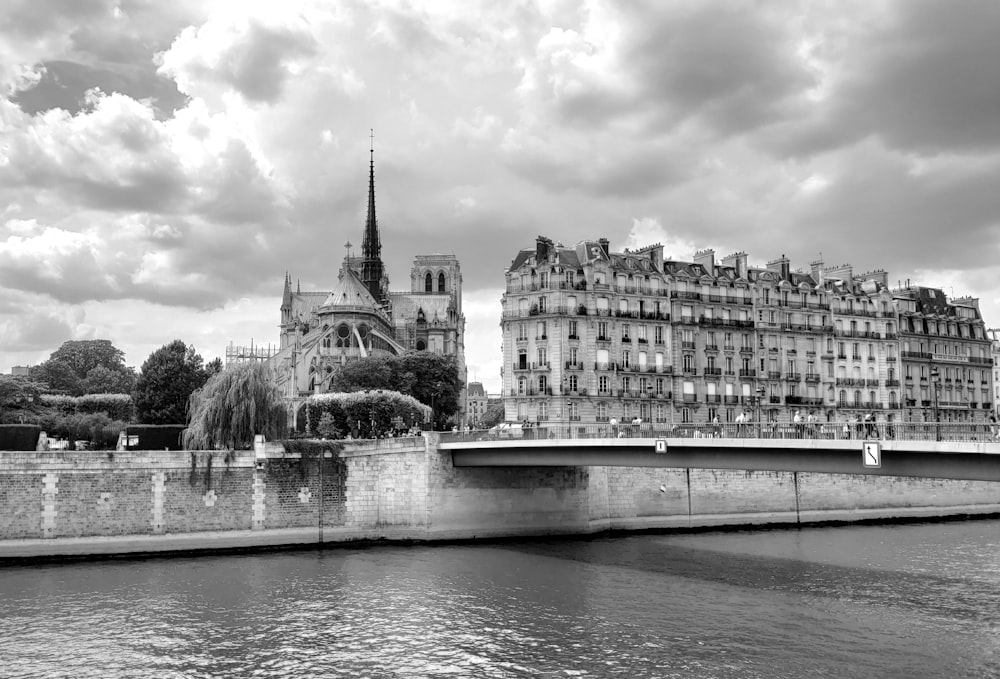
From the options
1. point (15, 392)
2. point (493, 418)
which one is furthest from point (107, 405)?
point (493, 418)

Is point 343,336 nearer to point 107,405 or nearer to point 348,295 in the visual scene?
point 348,295

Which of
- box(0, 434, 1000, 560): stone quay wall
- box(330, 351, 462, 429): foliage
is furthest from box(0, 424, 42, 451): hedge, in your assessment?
box(330, 351, 462, 429): foliage

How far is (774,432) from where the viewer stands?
33375mm

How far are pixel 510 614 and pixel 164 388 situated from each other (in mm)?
42831

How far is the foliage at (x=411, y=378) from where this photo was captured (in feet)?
291

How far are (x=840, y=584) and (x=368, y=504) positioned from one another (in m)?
21.8

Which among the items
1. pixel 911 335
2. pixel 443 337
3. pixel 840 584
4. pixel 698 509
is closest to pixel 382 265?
pixel 443 337

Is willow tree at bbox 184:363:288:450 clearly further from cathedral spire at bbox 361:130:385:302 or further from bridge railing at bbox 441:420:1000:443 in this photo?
cathedral spire at bbox 361:130:385:302

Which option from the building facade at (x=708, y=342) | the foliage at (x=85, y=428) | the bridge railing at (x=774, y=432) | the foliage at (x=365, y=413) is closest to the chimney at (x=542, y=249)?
the building facade at (x=708, y=342)

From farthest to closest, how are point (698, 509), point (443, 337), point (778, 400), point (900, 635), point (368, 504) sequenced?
point (443, 337) → point (778, 400) → point (698, 509) → point (368, 504) → point (900, 635)

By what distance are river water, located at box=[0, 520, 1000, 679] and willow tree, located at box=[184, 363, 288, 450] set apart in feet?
24.3

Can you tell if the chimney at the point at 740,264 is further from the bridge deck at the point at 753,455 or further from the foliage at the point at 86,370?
the foliage at the point at 86,370

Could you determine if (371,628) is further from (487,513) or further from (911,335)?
(911,335)

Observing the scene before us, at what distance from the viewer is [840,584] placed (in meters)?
33.1
